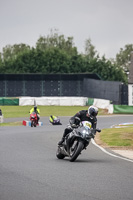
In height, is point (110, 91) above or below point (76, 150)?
above

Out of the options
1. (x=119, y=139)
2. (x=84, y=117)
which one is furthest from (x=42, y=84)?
(x=84, y=117)

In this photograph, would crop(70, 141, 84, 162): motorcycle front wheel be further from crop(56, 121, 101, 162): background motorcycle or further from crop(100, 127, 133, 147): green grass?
crop(100, 127, 133, 147): green grass

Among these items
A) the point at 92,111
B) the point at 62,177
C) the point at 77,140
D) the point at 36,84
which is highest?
the point at 36,84

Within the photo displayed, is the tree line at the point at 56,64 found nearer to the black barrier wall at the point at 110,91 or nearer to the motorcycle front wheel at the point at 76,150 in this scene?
the black barrier wall at the point at 110,91

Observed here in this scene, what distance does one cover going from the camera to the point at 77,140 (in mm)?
14758

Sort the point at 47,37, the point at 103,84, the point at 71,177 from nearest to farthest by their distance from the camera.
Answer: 1. the point at 71,177
2. the point at 103,84
3. the point at 47,37

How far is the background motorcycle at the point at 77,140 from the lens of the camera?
47.7ft

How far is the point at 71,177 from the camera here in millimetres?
11484

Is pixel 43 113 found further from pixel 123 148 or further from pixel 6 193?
pixel 6 193

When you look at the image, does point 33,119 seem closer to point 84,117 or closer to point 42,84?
point 84,117

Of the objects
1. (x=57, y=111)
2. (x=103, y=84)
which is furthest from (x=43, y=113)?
(x=103, y=84)

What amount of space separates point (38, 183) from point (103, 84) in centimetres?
4956

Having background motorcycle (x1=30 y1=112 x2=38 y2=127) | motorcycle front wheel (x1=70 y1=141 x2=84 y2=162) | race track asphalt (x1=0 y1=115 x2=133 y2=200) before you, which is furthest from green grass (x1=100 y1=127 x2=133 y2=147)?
background motorcycle (x1=30 y1=112 x2=38 y2=127)

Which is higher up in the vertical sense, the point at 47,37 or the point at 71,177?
the point at 47,37
